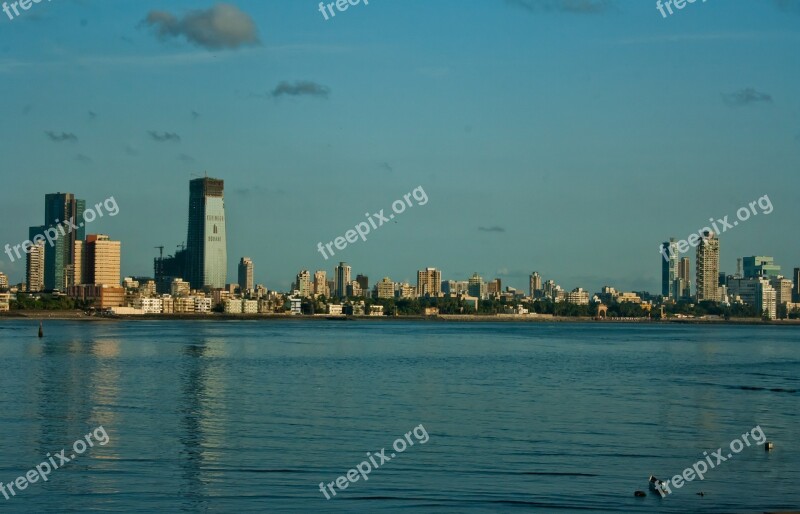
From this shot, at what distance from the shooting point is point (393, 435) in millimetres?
29312

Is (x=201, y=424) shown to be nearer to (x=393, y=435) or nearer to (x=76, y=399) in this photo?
(x=393, y=435)

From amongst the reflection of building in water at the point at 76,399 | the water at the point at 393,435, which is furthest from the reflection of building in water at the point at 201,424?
the reflection of building in water at the point at 76,399

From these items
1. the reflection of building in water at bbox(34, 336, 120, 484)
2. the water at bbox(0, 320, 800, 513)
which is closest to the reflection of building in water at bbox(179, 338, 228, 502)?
the water at bbox(0, 320, 800, 513)

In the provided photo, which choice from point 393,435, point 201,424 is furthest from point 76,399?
point 393,435

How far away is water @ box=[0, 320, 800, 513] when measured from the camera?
2139 centimetres

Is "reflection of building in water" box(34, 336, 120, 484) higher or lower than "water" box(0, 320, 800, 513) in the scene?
higher

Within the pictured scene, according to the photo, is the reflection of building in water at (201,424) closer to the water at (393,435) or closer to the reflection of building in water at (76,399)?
the water at (393,435)

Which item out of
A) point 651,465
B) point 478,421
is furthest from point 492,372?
point 651,465

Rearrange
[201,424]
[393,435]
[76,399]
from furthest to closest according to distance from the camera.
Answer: [76,399] → [201,424] → [393,435]

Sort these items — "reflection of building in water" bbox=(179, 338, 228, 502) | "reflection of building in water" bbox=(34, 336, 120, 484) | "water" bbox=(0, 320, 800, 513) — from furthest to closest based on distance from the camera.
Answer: "reflection of building in water" bbox=(34, 336, 120, 484) → "reflection of building in water" bbox=(179, 338, 228, 502) → "water" bbox=(0, 320, 800, 513)

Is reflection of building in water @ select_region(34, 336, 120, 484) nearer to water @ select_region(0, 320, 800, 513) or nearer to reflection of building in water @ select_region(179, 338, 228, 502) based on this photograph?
water @ select_region(0, 320, 800, 513)

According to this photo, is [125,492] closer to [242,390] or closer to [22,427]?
[22,427]

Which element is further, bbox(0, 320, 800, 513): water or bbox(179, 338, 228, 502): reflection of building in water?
bbox(179, 338, 228, 502): reflection of building in water

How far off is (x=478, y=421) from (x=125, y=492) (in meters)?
13.6
